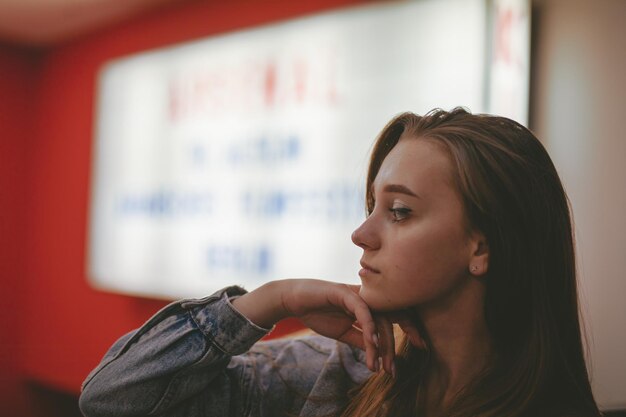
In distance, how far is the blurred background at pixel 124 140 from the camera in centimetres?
220

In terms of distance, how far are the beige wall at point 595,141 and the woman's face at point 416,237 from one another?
122 centimetres

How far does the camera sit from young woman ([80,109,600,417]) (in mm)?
1133

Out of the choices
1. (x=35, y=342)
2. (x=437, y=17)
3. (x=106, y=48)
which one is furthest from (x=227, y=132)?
(x=35, y=342)

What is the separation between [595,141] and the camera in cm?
222

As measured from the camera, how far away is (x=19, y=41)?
482 cm

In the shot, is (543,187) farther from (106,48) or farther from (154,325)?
(106,48)

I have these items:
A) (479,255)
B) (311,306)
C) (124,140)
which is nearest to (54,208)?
(124,140)

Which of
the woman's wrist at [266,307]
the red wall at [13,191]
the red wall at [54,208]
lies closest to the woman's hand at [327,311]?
the woman's wrist at [266,307]

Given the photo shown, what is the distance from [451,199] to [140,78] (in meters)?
3.13

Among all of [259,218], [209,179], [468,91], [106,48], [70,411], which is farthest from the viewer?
[70,411]

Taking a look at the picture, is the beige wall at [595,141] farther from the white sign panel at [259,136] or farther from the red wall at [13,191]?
the red wall at [13,191]

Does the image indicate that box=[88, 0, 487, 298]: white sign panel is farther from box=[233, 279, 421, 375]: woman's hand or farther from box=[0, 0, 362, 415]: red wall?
box=[233, 279, 421, 375]: woman's hand

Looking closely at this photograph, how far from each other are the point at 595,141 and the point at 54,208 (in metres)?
3.92

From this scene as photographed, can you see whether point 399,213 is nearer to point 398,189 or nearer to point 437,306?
point 398,189
